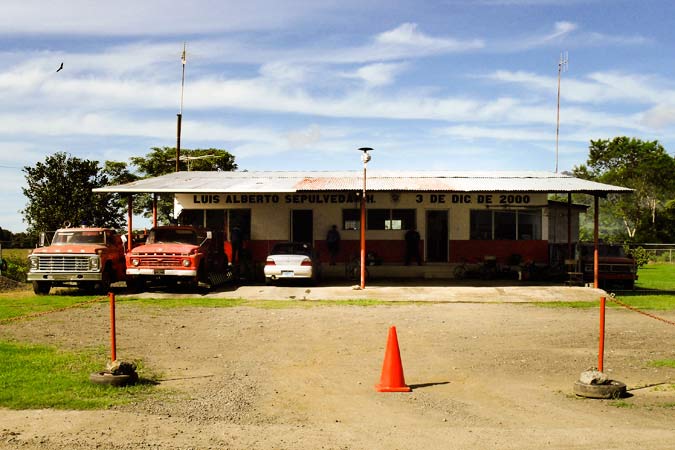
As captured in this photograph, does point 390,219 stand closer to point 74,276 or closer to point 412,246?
point 412,246

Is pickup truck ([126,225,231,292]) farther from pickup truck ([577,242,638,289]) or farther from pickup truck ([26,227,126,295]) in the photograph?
pickup truck ([577,242,638,289])

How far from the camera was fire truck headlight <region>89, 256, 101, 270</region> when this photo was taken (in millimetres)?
21344

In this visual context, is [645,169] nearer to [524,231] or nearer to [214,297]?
[524,231]

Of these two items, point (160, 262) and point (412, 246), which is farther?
point (412, 246)

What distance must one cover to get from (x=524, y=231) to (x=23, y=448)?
23.2 meters

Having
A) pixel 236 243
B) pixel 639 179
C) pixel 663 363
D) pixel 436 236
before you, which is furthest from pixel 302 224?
pixel 639 179

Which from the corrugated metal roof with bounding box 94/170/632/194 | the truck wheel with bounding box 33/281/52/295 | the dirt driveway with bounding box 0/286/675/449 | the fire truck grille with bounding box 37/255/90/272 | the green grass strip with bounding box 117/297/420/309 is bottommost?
the dirt driveway with bounding box 0/286/675/449

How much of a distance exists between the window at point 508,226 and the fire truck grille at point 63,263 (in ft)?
46.3

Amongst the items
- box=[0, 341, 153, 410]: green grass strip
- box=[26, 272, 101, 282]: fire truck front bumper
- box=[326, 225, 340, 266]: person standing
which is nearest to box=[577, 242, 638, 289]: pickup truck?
box=[326, 225, 340, 266]: person standing

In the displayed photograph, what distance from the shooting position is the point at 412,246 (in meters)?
27.3

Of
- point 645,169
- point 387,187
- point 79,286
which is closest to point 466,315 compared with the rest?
point 387,187

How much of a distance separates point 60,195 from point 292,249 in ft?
67.2

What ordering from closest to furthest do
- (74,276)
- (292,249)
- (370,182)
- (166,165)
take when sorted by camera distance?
1. (74,276)
2. (292,249)
3. (370,182)
4. (166,165)

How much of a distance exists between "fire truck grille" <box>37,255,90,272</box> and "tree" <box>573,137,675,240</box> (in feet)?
148
